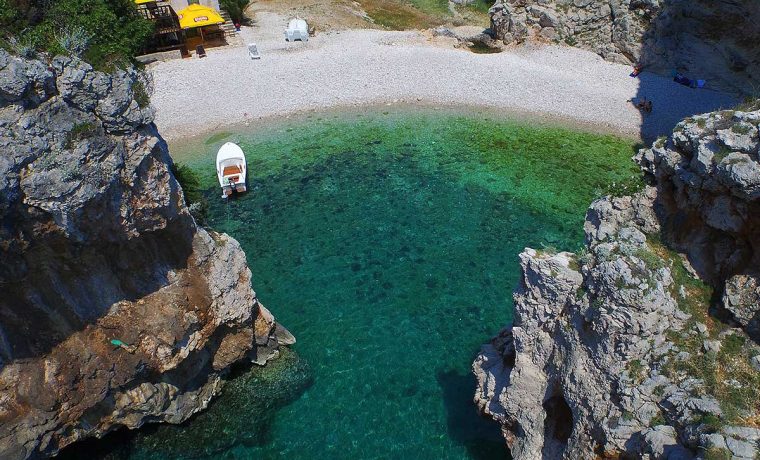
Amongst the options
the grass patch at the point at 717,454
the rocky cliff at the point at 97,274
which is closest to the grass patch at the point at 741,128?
the grass patch at the point at 717,454

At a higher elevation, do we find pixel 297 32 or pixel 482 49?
pixel 297 32

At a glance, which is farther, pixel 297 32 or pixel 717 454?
pixel 297 32

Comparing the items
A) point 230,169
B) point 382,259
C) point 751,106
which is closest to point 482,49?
point 230,169

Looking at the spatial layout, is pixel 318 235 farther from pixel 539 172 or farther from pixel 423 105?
pixel 423 105

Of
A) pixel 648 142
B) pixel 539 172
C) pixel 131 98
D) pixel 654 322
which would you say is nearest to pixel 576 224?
pixel 539 172

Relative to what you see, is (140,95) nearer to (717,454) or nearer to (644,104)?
(717,454)

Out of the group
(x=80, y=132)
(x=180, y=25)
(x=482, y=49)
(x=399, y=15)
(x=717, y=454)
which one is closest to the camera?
(x=717, y=454)

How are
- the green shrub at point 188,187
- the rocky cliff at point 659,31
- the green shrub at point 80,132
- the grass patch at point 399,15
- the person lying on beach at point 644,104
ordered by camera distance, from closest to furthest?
the green shrub at point 80,132 → the green shrub at point 188,187 → the person lying on beach at point 644,104 → the rocky cliff at point 659,31 → the grass patch at point 399,15

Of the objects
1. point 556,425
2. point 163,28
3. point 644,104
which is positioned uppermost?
point 163,28

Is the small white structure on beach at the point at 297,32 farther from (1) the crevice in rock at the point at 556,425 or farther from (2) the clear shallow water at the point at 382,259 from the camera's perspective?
(1) the crevice in rock at the point at 556,425
